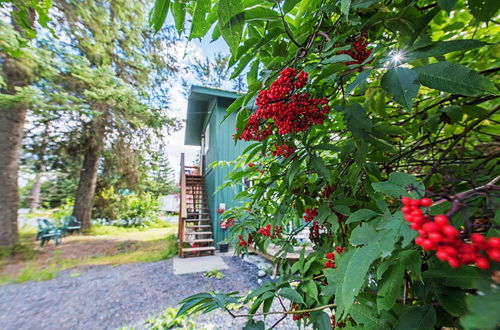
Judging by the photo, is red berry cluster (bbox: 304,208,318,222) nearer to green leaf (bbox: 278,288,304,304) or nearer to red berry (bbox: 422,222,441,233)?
green leaf (bbox: 278,288,304,304)

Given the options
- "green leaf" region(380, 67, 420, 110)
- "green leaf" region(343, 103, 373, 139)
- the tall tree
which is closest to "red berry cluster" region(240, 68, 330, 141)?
"green leaf" region(343, 103, 373, 139)

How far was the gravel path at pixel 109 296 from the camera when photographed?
2.92 m

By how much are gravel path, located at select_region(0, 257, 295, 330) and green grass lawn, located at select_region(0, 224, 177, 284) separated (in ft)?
1.69

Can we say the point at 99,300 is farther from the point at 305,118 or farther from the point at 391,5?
the point at 391,5

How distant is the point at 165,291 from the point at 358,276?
415 cm

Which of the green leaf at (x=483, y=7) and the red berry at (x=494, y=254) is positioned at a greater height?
the green leaf at (x=483, y=7)

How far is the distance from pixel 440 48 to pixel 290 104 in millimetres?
455

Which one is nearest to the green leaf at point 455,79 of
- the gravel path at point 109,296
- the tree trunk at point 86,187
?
the gravel path at point 109,296

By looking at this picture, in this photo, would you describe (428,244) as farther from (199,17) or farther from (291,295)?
(199,17)

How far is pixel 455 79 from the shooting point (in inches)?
19.8

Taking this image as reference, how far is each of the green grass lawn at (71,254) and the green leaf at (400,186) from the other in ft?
20.6

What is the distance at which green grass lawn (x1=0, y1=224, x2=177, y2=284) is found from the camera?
498cm

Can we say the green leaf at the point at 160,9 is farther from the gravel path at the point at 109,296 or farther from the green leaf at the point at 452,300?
the gravel path at the point at 109,296

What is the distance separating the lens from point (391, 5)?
0.94 m
